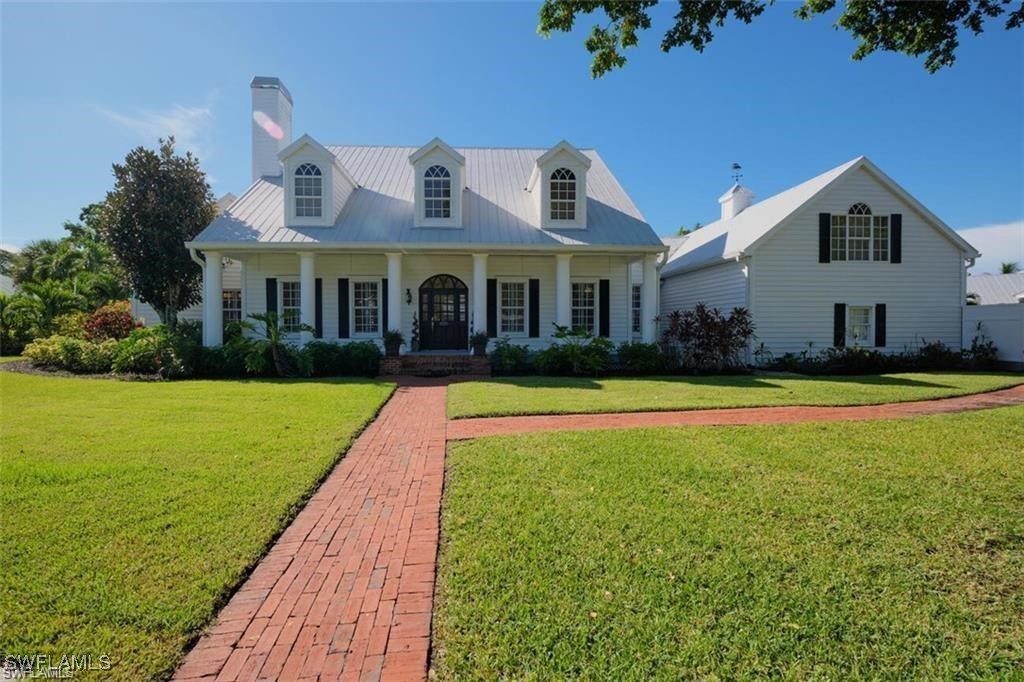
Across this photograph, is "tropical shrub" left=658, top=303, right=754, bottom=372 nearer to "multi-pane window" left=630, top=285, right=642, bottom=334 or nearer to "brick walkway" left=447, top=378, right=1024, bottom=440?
"multi-pane window" left=630, top=285, right=642, bottom=334

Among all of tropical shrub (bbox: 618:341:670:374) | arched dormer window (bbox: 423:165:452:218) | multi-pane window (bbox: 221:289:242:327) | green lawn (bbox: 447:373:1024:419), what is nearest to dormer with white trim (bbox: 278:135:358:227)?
arched dormer window (bbox: 423:165:452:218)

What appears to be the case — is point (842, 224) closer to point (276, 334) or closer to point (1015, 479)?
point (1015, 479)

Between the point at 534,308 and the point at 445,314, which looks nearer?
the point at 534,308

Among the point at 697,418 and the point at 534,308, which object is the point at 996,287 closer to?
the point at 534,308

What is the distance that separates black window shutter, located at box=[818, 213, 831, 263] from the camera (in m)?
15.3

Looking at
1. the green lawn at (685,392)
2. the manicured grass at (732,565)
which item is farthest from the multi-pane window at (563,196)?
the manicured grass at (732,565)

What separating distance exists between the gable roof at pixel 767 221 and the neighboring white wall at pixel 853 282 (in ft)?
0.79

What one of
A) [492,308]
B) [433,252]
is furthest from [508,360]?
[433,252]

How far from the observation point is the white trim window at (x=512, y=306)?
15.8 m

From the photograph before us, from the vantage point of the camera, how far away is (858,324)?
15648mm

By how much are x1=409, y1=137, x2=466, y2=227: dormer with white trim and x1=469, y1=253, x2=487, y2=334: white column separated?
1.45 m

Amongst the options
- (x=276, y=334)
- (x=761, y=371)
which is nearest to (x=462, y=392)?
(x=276, y=334)

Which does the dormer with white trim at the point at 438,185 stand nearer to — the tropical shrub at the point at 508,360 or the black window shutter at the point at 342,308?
the black window shutter at the point at 342,308

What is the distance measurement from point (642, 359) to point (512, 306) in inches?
178
